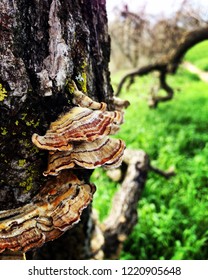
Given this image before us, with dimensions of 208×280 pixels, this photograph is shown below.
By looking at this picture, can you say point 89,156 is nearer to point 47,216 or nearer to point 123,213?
point 47,216

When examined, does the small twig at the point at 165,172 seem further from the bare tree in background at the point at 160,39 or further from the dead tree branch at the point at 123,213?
the bare tree in background at the point at 160,39

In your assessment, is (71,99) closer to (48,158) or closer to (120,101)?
(48,158)

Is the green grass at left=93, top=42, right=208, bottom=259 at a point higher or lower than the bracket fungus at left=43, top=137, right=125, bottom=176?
lower

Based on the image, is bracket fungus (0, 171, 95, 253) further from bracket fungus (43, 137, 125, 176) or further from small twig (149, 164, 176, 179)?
small twig (149, 164, 176, 179)

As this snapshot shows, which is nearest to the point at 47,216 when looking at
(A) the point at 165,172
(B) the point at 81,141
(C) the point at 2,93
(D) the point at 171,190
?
(B) the point at 81,141

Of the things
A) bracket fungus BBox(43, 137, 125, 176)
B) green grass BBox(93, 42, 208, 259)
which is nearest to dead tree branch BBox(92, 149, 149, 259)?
green grass BBox(93, 42, 208, 259)
